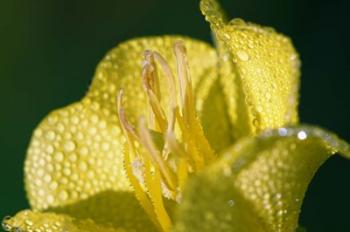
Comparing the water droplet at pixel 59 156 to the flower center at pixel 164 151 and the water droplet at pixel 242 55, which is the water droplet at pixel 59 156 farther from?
the water droplet at pixel 242 55

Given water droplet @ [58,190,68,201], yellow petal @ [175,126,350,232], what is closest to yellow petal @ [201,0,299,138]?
yellow petal @ [175,126,350,232]

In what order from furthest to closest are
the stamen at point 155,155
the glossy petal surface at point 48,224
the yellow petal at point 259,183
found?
the glossy petal surface at point 48,224
the stamen at point 155,155
the yellow petal at point 259,183

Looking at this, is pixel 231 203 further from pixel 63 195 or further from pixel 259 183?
pixel 63 195

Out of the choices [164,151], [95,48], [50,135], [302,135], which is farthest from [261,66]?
[95,48]

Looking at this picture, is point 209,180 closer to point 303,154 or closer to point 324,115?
point 303,154

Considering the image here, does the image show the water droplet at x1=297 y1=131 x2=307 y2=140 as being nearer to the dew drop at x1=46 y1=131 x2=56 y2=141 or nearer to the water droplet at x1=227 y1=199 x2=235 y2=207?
the water droplet at x1=227 y1=199 x2=235 y2=207

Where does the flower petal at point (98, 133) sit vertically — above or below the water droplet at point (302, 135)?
below

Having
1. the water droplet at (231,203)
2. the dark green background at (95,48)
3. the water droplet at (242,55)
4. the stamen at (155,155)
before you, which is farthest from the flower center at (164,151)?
the dark green background at (95,48)
